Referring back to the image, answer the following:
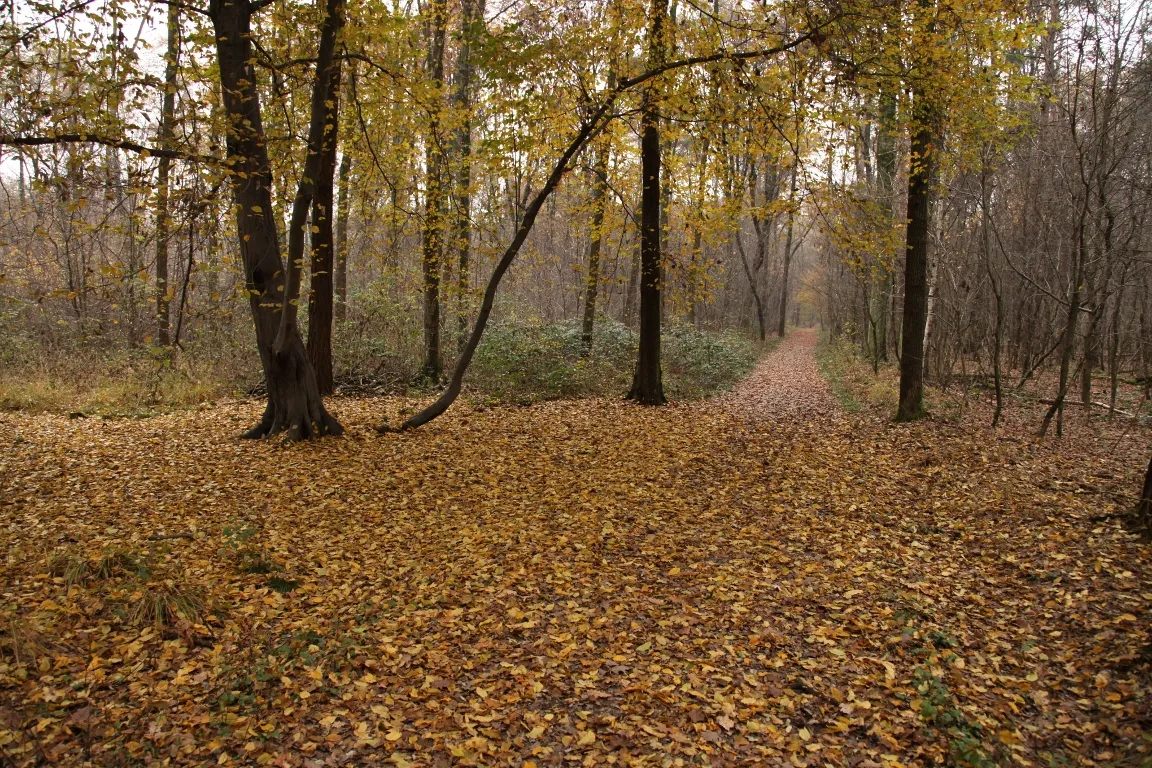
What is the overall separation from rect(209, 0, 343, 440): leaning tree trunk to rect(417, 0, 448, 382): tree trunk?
2.15m

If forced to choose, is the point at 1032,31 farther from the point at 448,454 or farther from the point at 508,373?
the point at 508,373

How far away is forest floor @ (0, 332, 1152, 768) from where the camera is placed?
3.17 m

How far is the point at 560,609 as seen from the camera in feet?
→ 15.0

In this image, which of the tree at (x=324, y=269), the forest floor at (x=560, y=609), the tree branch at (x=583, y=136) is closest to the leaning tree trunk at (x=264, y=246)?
the forest floor at (x=560, y=609)

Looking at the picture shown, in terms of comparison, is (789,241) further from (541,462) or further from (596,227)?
(541,462)

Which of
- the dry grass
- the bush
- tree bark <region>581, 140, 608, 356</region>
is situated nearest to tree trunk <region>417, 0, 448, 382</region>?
the bush

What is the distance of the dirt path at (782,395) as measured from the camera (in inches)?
464

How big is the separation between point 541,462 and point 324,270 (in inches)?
170

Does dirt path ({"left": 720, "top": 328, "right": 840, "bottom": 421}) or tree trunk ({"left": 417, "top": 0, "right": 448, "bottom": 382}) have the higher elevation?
tree trunk ({"left": 417, "top": 0, "right": 448, "bottom": 382})

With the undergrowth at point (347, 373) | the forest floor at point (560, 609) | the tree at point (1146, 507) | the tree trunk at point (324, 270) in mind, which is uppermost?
the tree trunk at point (324, 270)

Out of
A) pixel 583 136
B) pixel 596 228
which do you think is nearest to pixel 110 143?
pixel 583 136

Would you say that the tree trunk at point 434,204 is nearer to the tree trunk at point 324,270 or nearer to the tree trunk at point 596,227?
the tree trunk at point 324,270

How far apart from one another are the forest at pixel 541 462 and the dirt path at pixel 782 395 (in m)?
0.32

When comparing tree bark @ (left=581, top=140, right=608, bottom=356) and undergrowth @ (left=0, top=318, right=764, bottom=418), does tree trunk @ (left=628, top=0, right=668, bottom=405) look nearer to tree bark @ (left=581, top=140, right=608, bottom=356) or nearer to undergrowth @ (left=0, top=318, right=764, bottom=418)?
tree bark @ (left=581, top=140, right=608, bottom=356)
